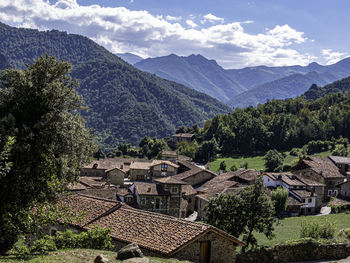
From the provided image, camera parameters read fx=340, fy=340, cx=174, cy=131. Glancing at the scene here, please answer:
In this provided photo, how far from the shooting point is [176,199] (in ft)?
161

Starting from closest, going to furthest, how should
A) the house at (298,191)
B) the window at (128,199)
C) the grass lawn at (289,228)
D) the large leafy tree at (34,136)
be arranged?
the large leafy tree at (34,136) < the grass lawn at (289,228) < the window at (128,199) < the house at (298,191)

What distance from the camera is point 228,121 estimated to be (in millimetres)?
136875

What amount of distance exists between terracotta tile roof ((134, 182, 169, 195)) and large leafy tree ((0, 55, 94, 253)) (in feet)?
96.8

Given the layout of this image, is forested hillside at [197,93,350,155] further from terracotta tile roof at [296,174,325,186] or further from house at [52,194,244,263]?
house at [52,194,244,263]

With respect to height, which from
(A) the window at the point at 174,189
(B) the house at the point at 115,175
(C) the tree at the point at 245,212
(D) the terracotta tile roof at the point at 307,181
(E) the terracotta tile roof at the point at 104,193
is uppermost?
(C) the tree at the point at 245,212

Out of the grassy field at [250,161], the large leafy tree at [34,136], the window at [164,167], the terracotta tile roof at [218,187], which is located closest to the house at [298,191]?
the terracotta tile roof at [218,187]

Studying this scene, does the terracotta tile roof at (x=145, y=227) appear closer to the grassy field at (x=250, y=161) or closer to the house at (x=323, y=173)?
the house at (x=323, y=173)

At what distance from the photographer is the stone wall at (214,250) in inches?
687

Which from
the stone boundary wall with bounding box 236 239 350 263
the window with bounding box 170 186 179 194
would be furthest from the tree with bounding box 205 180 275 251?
the window with bounding box 170 186 179 194

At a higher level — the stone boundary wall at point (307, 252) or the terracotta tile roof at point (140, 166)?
the stone boundary wall at point (307, 252)

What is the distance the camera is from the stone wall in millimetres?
17453

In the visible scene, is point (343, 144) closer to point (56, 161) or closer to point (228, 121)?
point (228, 121)

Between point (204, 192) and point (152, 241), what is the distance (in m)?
42.1

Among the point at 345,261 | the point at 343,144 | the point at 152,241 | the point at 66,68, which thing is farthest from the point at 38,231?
the point at 343,144
